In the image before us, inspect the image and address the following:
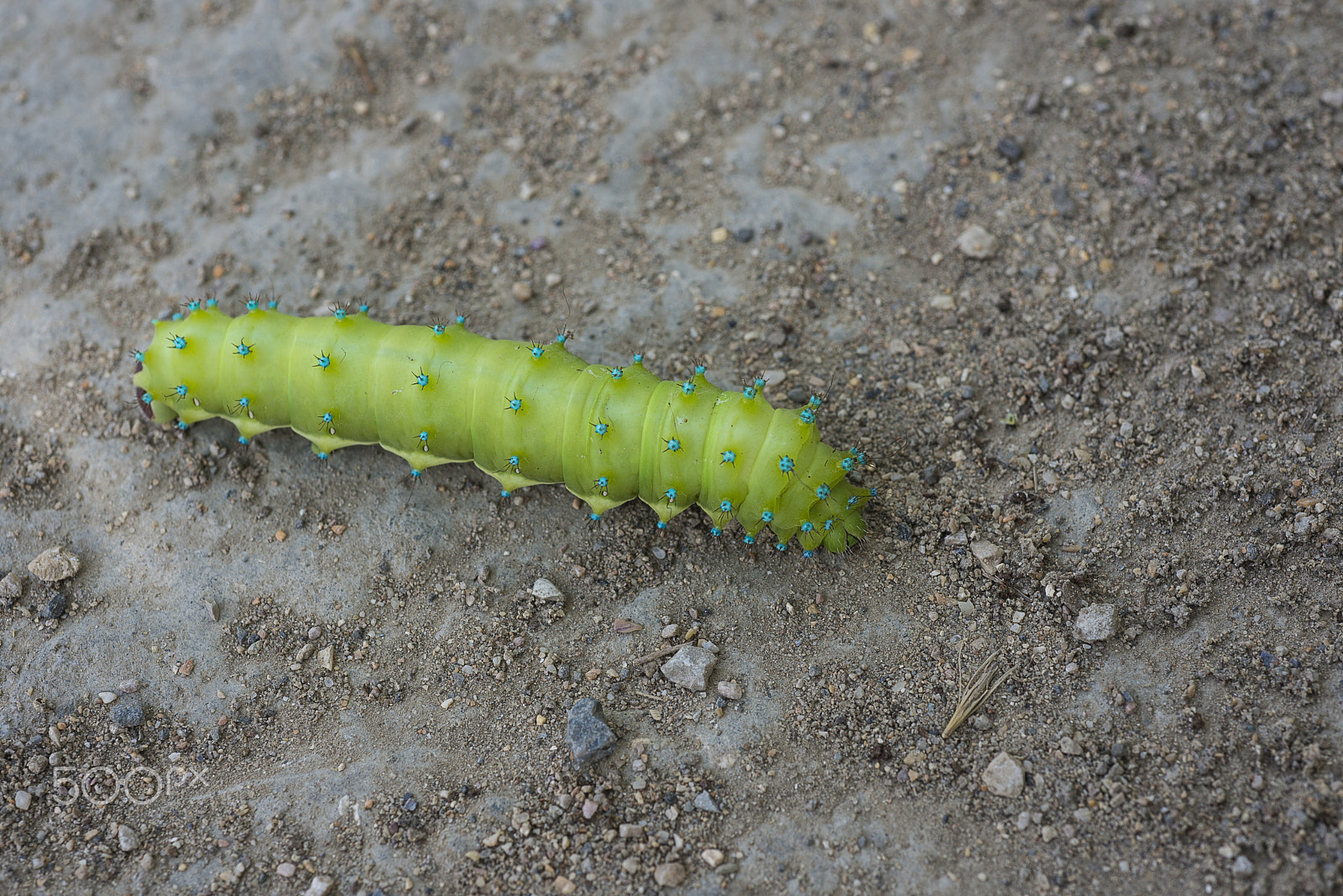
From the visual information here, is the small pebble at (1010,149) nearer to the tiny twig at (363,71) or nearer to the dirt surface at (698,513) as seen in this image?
the dirt surface at (698,513)

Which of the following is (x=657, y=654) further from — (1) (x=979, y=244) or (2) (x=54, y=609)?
(2) (x=54, y=609)

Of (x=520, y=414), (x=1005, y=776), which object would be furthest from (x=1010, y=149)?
(x=1005, y=776)

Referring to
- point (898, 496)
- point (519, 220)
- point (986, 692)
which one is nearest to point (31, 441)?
point (519, 220)

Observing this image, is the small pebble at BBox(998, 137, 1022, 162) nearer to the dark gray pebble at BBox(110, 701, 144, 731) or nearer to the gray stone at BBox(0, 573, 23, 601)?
the dark gray pebble at BBox(110, 701, 144, 731)

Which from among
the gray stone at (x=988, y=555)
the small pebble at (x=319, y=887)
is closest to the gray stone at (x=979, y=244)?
the gray stone at (x=988, y=555)

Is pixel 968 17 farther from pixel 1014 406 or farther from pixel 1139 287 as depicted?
pixel 1014 406
